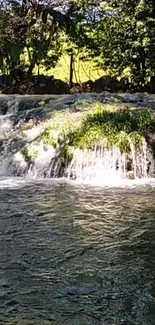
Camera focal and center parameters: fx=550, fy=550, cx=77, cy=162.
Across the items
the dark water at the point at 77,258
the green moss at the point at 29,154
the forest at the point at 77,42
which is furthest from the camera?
the forest at the point at 77,42

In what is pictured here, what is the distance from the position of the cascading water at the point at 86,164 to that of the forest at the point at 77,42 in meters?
8.51

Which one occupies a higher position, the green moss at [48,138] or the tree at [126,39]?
the tree at [126,39]

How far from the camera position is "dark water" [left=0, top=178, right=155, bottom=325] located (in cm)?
373

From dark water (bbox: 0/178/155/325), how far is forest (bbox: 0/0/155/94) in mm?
10686

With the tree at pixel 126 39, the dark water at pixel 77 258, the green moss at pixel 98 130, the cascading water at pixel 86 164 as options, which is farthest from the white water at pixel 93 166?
the tree at pixel 126 39

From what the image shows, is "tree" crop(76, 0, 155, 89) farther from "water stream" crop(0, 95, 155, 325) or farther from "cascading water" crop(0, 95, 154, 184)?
"water stream" crop(0, 95, 155, 325)

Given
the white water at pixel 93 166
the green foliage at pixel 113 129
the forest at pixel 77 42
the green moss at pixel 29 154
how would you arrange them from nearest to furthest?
the white water at pixel 93 166 < the green foliage at pixel 113 129 < the green moss at pixel 29 154 < the forest at pixel 77 42

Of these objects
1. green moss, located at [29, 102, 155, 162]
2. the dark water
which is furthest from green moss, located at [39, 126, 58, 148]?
the dark water

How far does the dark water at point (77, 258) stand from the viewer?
12.2ft

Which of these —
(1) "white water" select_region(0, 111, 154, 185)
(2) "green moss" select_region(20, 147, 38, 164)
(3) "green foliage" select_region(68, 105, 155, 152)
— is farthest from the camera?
(2) "green moss" select_region(20, 147, 38, 164)

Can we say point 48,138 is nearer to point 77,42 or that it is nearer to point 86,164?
point 86,164

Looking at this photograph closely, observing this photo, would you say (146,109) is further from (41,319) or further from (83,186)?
(41,319)

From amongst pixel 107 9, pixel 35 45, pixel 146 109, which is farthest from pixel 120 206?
pixel 35 45

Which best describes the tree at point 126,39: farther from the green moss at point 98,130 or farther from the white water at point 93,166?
the white water at point 93,166
